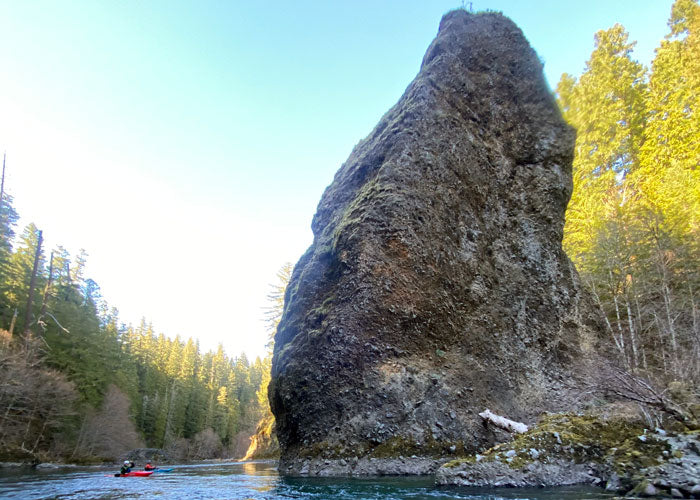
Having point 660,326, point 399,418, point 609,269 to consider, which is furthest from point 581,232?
point 399,418

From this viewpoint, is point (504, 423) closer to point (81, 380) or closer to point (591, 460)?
point (591, 460)

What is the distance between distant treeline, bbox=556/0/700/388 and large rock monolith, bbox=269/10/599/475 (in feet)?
8.58

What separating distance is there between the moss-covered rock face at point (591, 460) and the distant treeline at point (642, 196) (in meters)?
3.68

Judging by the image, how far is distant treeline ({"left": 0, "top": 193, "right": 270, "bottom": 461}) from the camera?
21609 mm

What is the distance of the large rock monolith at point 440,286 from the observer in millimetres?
11031

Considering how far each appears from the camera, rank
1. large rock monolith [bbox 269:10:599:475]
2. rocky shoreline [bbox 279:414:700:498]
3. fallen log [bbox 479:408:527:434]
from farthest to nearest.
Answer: large rock monolith [bbox 269:10:599:475] < fallen log [bbox 479:408:527:434] < rocky shoreline [bbox 279:414:700:498]

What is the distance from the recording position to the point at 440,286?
13508 mm

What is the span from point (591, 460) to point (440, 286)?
23.2 feet

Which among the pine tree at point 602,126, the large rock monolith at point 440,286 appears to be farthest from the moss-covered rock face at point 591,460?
the pine tree at point 602,126

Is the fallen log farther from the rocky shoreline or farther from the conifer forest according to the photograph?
the conifer forest

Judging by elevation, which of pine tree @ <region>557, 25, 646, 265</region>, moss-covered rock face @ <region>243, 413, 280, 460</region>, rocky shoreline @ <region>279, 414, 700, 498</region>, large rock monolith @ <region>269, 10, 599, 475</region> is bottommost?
moss-covered rock face @ <region>243, 413, 280, 460</region>

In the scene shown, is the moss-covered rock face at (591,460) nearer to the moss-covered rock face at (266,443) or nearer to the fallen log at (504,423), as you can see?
the fallen log at (504,423)

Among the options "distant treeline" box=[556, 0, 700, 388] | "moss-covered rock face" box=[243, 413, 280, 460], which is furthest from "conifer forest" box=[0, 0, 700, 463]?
"moss-covered rock face" box=[243, 413, 280, 460]

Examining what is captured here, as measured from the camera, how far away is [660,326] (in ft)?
47.2
